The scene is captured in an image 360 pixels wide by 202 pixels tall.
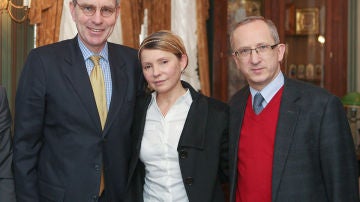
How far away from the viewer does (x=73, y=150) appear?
197 centimetres

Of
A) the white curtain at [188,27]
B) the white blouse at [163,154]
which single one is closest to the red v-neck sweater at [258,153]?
the white blouse at [163,154]

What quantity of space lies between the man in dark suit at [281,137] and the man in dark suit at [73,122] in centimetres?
50

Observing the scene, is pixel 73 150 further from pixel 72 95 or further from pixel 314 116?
pixel 314 116

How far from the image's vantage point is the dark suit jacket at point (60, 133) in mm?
1958

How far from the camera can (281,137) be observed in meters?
1.85

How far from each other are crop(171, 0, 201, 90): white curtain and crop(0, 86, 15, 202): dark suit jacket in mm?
2272

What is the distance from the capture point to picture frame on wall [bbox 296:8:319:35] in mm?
5043

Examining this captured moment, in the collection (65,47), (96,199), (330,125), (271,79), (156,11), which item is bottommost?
(96,199)

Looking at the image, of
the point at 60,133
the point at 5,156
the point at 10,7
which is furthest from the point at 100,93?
the point at 10,7

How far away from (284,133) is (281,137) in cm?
2

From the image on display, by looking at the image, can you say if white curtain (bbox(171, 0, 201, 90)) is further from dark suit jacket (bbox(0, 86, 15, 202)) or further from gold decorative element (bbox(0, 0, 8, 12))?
dark suit jacket (bbox(0, 86, 15, 202))

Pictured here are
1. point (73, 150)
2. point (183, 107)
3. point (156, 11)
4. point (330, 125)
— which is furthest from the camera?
point (156, 11)

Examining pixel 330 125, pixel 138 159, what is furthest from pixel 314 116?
pixel 138 159

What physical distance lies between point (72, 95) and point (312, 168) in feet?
3.15
